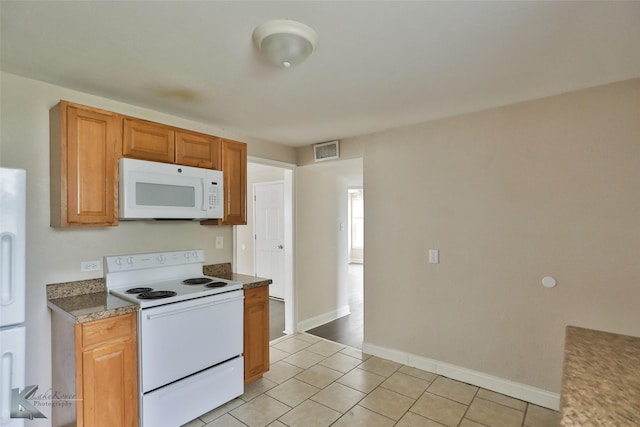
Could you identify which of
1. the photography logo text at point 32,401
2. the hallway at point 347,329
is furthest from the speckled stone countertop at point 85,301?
the hallway at point 347,329

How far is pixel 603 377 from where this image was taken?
1.10 m

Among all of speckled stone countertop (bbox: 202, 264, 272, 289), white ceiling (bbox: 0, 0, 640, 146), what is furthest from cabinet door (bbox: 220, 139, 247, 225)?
speckled stone countertop (bbox: 202, 264, 272, 289)

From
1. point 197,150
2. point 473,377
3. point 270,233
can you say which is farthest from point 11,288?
point 270,233

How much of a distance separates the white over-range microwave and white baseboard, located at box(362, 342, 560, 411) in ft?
7.19

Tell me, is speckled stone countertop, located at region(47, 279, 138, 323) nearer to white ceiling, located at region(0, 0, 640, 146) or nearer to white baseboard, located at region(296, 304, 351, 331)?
white ceiling, located at region(0, 0, 640, 146)

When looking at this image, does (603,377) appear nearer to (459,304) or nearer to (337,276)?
(459,304)

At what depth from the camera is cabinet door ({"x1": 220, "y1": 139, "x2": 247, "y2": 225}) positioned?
2.88 meters

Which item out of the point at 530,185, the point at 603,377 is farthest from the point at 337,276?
the point at 603,377

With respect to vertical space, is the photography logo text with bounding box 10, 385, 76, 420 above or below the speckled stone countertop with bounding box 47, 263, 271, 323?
below

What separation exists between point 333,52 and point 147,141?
1.54m

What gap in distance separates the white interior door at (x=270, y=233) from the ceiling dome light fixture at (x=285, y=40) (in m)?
3.59

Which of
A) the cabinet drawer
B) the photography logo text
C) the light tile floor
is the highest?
the cabinet drawer

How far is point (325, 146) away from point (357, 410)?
2.68 m

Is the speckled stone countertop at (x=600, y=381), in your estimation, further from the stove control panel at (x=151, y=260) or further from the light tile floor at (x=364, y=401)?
the stove control panel at (x=151, y=260)
